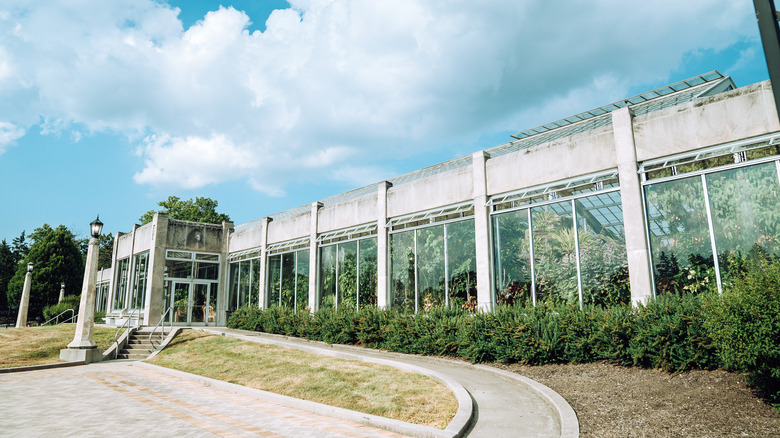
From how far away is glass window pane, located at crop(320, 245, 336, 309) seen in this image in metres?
22.0

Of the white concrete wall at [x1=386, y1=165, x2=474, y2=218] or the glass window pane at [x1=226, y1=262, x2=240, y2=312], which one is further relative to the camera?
the glass window pane at [x1=226, y1=262, x2=240, y2=312]

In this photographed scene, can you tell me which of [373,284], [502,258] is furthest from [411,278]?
[502,258]

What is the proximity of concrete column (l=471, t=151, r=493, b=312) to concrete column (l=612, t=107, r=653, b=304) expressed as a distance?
14.4ft

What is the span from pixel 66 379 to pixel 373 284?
10.9m

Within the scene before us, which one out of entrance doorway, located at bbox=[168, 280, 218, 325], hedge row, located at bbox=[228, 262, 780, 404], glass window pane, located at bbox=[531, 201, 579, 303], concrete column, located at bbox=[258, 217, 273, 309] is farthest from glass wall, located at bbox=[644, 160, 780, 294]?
entrance doorway, located at bbox=[168, 280, 218, 325]

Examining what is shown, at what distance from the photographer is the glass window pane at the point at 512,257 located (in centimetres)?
1470

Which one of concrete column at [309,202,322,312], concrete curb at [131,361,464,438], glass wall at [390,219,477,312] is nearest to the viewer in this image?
concrete curb at [131,361,464,438]

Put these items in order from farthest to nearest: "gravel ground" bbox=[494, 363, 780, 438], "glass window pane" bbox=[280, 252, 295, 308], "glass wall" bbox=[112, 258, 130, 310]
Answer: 1. "glass wall" bbox=[112, 258, 130, 310]
2. "glass window pane" bbox=[280, 252, 295, 308]
3. "gravel ground" bbox=[494, 363, 780, 438]

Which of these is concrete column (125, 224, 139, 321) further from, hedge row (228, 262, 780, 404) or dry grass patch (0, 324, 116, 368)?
hedge row (228, 262, 780, 404)

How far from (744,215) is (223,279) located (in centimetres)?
2686

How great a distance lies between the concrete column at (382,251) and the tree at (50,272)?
50914 millimetres

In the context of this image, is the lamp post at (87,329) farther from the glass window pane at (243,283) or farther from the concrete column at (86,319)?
the glass window pane at (243,283)

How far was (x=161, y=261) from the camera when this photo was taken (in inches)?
1091

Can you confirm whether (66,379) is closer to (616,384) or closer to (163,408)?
(163,408)
